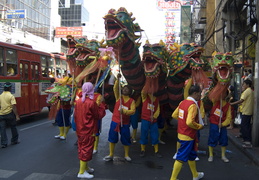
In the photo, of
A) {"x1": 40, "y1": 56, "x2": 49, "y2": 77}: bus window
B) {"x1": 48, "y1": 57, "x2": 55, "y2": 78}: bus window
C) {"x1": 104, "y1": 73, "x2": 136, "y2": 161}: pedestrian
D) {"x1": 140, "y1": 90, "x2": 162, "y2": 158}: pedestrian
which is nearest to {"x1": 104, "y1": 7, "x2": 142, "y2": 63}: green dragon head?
{"x1": 104, "y1": 73, "x2": 136, "y2": 161}: pedestrian

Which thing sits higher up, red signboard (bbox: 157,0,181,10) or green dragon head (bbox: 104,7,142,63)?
red signboard (bbox: 157,0,181,10)

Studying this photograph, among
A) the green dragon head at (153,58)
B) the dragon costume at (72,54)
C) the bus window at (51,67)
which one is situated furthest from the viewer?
the bus window at (51,67)

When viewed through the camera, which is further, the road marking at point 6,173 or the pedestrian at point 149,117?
the pedestrian at point 149,117

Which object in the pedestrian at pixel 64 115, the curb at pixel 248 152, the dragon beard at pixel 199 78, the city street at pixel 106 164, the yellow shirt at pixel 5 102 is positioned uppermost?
the dragon beard at pixel 199 78

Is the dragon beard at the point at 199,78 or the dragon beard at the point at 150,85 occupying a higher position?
the dragon beard at the point at 199,78

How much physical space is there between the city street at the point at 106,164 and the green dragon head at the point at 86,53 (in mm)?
2288

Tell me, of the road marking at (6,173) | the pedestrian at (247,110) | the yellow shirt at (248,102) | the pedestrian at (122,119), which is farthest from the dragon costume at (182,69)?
Answer: the road marking at (6,173)

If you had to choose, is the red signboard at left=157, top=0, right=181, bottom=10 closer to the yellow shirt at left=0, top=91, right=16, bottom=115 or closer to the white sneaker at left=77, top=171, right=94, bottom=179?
the yellow shirt at left=0, top=91, right=16, bottom=115

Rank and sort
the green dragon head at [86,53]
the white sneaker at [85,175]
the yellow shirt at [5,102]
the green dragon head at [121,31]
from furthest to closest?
the yellow shirt at [5,102] → the green dragon head at [86,53] → the white sneaker at [85,175] → the green dragon head at [121,31]

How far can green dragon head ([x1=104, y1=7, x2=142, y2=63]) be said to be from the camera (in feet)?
13.3

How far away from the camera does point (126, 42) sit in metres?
4.34

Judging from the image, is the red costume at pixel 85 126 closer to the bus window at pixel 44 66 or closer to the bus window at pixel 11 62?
the bus window at pixel 11 62

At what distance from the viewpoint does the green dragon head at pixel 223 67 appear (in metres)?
4.96

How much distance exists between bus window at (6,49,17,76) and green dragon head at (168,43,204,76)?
6.65 metres
